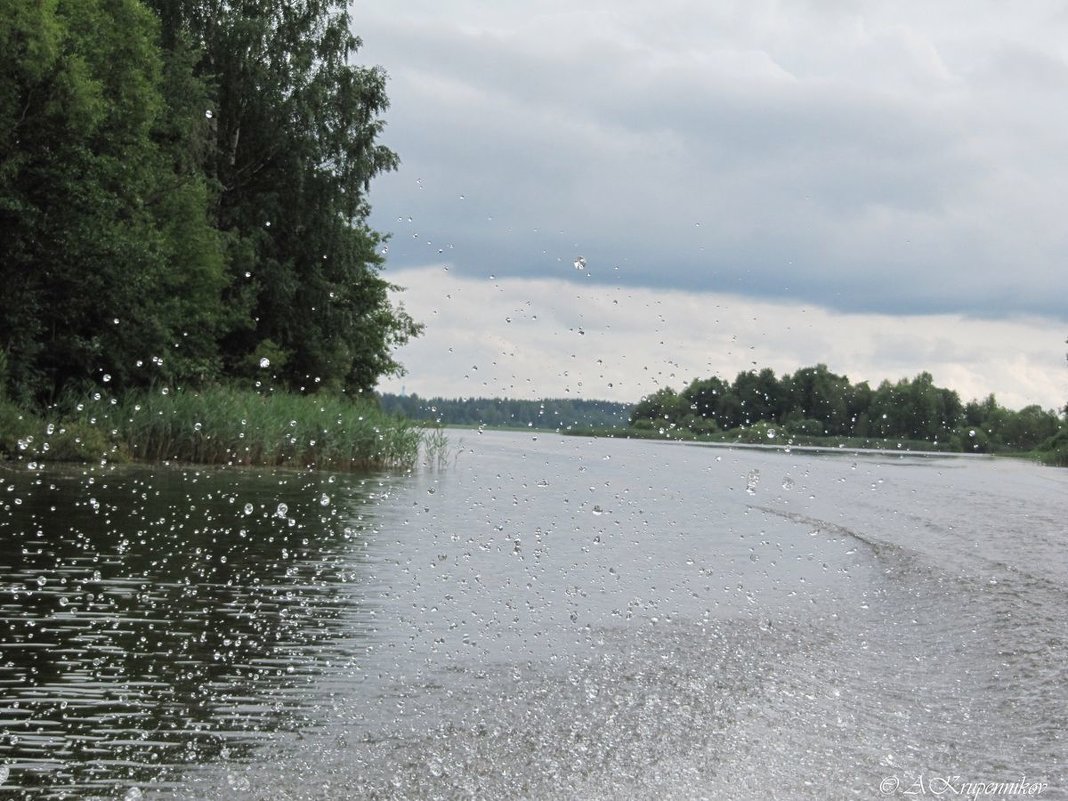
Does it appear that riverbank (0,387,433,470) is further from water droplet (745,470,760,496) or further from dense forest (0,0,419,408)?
water droplet (745,470,760,496)

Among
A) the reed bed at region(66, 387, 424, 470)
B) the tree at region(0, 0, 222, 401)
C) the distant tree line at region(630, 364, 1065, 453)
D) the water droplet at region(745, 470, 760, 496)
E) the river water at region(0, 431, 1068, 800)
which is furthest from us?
the distant tree line at region(630, 364, 1065, 453)

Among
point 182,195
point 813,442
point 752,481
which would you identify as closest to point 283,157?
point 182,195

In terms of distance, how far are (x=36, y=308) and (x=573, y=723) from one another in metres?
30.2

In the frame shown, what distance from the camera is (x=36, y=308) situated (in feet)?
114

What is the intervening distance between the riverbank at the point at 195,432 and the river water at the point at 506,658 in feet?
26.6

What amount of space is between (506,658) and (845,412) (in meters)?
89.3

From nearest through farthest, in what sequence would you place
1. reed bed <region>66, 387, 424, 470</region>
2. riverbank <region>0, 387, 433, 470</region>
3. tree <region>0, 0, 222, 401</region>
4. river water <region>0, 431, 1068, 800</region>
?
river water <region>0, 431, 1068, 800</region> → riverbank <region>0, 387, 433, 470</region> → reed bed <region>66, 387, 424, 470</region> → tree <region>0, 0, 222, 401</region>

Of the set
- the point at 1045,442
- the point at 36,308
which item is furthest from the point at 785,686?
the point at 1045,442

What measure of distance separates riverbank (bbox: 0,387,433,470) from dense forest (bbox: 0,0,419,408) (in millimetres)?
1671

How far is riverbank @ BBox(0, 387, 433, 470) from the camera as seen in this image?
101 feet

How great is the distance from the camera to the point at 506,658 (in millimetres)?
10609

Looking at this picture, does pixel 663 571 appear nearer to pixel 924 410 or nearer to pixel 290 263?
pixel 290 263

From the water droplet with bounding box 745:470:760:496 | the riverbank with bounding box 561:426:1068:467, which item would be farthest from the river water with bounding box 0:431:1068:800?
the riverbank with bounding box 561:426:1068:467

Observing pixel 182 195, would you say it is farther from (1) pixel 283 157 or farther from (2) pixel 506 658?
(2) pixel 506 658
